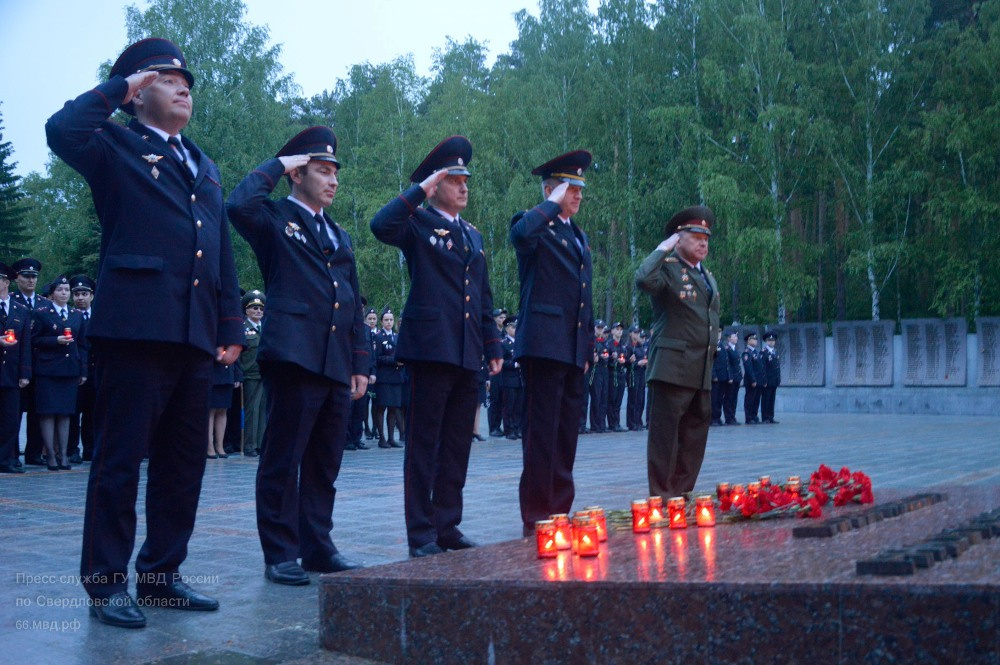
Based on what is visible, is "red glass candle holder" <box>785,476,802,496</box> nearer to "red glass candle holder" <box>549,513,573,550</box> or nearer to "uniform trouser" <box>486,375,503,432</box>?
"red glass candle holder" <box>549,513,573,550</box>

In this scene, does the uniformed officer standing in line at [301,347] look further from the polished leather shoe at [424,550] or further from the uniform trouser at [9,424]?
the uniform trouser at [9,424]

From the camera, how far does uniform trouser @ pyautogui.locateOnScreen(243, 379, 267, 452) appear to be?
45.8 ft

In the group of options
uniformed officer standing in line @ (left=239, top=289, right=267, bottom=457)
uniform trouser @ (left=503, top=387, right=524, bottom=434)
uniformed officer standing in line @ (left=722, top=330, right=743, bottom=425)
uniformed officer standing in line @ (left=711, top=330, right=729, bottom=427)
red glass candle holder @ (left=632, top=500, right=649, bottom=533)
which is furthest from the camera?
uniformed officer standing in line @ (left=722, top=330, right=743, bottom=425)

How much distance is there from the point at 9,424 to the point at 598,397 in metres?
10.9

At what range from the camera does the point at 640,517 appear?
4570mm

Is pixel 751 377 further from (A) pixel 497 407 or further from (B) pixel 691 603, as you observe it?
(B) pixel 691 603

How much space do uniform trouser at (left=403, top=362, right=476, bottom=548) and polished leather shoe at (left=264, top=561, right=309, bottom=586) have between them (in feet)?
2.25

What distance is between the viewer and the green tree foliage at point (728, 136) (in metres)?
31.2

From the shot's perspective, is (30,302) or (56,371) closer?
(56,371)

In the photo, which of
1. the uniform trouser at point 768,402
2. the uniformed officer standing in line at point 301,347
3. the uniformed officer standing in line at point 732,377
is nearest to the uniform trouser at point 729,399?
the uniformed officer standing in line at point 732,377

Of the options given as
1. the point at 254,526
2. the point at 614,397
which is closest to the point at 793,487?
the point at 254,526

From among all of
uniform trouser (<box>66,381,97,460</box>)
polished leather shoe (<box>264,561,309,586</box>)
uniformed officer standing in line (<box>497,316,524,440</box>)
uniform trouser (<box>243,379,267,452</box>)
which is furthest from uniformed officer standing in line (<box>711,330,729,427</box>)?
polished leather shoe (<box>264,561,309,586</box>)

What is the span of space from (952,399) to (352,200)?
23.0m

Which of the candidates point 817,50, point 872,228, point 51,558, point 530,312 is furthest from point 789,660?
point 817,50
